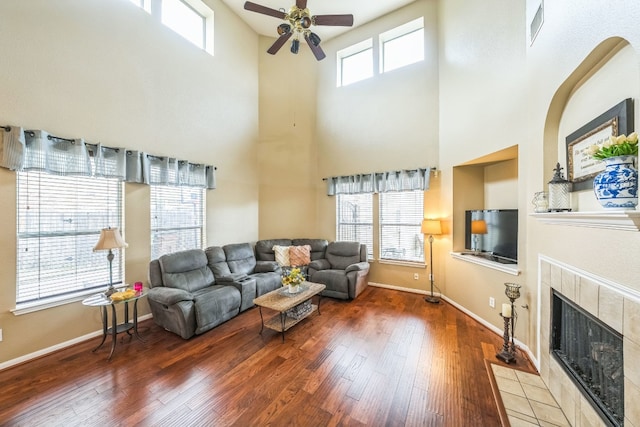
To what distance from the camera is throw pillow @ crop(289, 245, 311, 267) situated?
15.8ft

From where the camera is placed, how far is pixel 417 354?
256cm

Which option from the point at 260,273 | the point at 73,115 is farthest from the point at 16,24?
the point at 260,273

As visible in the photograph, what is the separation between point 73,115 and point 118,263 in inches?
74.8

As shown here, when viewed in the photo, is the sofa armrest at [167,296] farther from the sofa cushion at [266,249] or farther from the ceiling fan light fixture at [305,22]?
the ceiling fan light fixture at [305,22]

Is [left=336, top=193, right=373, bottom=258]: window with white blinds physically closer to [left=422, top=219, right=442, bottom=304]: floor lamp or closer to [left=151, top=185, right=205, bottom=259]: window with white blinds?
[left=422, top=219, right=442, bottom=304]: floor lamp

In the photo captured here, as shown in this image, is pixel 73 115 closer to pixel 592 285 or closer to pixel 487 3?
pixel 592 285

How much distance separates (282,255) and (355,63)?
4.73 metres

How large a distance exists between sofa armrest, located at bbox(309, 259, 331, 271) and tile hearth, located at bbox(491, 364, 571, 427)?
291 centimetres

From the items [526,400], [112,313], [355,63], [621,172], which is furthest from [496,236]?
[112,313]

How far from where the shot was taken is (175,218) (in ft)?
12.8

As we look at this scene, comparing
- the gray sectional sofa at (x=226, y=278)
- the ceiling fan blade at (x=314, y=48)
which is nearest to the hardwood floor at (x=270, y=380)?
the gray sectional sofa at (x=226, y=278)

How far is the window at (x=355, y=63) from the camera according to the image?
527 cm

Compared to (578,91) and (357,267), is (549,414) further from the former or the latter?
(357,267)

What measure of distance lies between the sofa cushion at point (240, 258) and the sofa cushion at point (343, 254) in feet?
5.18
